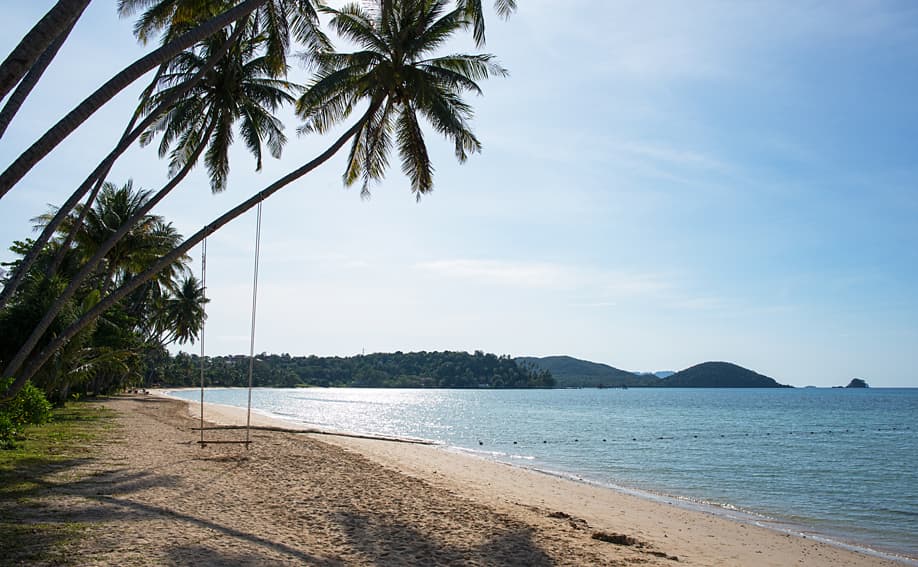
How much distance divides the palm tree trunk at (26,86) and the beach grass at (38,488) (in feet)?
12.3

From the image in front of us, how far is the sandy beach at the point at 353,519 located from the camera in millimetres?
6211

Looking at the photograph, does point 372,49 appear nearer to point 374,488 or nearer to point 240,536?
point 374,488

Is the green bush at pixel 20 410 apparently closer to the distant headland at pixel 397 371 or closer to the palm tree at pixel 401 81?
the palm tree at pixel 401 81

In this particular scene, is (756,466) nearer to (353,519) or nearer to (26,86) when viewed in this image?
(353,519)

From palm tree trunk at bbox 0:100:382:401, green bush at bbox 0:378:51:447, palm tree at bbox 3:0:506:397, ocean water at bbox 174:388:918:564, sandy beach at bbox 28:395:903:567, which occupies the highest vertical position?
palm tree at bbox 3:0:506:397

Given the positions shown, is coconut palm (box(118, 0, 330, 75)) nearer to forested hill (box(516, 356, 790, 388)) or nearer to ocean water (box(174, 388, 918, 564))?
ocean water (box(174, 388, 918, 564))

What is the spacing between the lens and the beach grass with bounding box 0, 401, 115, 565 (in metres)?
5.45

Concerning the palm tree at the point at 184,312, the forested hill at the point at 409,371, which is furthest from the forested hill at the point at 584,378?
the palm tree at the point at 184,312

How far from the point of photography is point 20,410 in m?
11.3

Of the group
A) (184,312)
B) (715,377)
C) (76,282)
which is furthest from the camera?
(715,377)

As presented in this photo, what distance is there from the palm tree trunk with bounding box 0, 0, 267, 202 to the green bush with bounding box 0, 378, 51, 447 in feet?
20.1

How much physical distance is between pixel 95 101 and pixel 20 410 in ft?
24.9

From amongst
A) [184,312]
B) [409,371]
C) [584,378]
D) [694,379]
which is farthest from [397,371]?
[184,312]

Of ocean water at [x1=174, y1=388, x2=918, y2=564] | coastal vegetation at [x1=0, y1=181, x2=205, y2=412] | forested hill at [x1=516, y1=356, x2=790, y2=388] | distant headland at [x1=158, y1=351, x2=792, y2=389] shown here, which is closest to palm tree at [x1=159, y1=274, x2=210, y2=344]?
coastal vegetation at [x1=0, y1=181, x2=205, y2=412]
